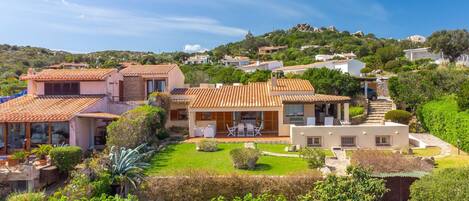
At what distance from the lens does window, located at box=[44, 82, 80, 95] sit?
33.2 metres

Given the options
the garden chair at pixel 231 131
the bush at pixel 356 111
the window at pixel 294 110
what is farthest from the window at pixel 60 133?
the bush at pixel 356 111

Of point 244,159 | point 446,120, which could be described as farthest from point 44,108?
point 446,120

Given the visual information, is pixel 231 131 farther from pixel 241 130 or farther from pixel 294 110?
pixel 294 110

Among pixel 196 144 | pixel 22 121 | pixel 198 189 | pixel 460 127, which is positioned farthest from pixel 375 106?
pixel 22 121

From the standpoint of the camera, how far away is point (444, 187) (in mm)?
14578

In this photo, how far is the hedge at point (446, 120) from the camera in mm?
27275

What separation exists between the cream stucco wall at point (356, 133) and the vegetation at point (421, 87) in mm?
11663

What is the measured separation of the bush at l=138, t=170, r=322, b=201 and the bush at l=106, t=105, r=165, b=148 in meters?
5.08

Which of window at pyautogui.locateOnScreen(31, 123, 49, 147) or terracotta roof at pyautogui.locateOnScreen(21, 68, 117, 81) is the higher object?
terracotta roof at pyautogui.locateOnScreen(21, 68, 117, 81)

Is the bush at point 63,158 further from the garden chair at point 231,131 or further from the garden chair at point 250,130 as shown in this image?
the garden chair at point 250,130

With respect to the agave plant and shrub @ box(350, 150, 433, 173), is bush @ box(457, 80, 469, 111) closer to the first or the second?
shrub @ box(350, 150, 433, 173)

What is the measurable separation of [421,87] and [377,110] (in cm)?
499

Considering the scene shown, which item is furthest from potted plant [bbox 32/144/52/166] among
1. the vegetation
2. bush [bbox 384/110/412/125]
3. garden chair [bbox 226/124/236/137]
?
the vegetation

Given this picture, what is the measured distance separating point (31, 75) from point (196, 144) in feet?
54.1
